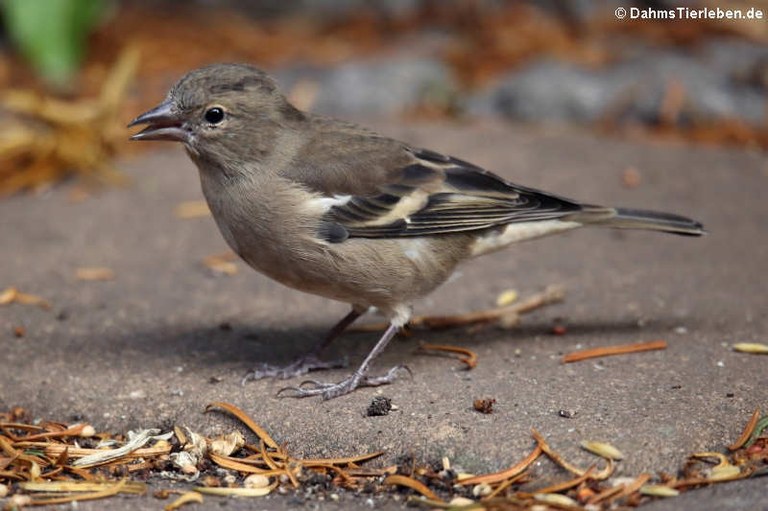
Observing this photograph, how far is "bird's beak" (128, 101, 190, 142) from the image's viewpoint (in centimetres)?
512

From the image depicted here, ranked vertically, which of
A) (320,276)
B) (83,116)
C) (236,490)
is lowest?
(236,490)

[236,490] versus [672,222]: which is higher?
[672,222]

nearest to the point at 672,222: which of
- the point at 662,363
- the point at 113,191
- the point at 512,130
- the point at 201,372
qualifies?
the point at 662,363

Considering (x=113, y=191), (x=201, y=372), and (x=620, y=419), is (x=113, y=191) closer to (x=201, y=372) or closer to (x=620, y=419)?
(x=201, y=372)

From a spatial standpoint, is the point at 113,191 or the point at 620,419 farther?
the point at 113,191

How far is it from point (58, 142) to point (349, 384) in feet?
14.9

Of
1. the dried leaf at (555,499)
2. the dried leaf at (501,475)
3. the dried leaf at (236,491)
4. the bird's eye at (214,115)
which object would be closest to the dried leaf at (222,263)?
the bird's eye at (214,115)

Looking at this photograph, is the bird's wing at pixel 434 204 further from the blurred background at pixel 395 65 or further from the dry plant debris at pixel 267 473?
the blurred background at pixel 395 65

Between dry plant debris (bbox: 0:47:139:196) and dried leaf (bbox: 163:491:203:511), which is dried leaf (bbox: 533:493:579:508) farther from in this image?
dry plant debris (bbox: 0:47:139:196)

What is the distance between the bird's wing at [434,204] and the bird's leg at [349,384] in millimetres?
634

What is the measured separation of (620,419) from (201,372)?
215cm

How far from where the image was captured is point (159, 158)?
8797 mm

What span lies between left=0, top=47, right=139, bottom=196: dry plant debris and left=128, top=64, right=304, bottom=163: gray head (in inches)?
132

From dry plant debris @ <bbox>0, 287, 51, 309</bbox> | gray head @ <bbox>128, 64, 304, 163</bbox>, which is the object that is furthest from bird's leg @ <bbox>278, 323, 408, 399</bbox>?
dry plant debris @ <bbox>0, 287, 51, 309</bbox>
